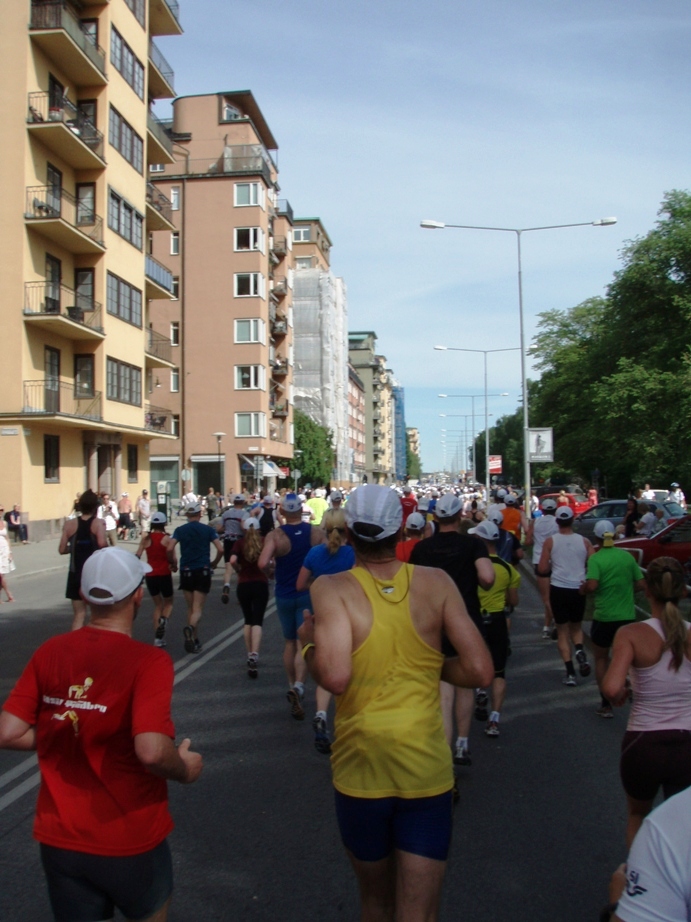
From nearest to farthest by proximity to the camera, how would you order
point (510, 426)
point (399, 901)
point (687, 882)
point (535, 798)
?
1. point (687, 882)
2. point (399, 901)
3. point (535, 798)
4. point (510, 426)

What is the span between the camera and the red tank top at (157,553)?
34.2 ft

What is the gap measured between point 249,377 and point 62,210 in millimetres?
23898

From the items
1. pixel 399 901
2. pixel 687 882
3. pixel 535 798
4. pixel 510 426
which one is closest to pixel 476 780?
pixel 535 798

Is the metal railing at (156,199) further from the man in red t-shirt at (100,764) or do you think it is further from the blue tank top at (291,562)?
the man in red t-shirt at (100,764)

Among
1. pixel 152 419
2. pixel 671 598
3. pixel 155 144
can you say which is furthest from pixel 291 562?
pixel 155 144

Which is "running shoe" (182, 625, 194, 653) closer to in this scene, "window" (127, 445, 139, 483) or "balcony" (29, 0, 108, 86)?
"balcony" (29, 0, 108, 86)

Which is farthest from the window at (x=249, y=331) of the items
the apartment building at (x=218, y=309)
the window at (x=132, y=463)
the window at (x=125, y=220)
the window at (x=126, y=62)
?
the window at (x=126, y=62)

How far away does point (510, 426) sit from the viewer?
12575 cm

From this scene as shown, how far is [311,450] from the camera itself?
7069 cm

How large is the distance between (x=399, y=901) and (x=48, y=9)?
32.3m

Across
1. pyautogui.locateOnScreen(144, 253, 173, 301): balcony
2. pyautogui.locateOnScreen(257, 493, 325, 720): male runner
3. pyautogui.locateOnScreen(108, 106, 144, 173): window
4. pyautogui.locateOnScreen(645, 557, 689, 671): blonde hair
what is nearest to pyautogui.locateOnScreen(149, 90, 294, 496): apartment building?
pyautogui.locateOnScreen(144, 253, 173, 301): balcony

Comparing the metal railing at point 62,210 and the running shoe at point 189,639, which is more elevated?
the metal railing at point 62,210

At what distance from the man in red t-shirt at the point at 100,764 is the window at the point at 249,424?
5193cm

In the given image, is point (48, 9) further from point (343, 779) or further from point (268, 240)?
point (343, 779)
